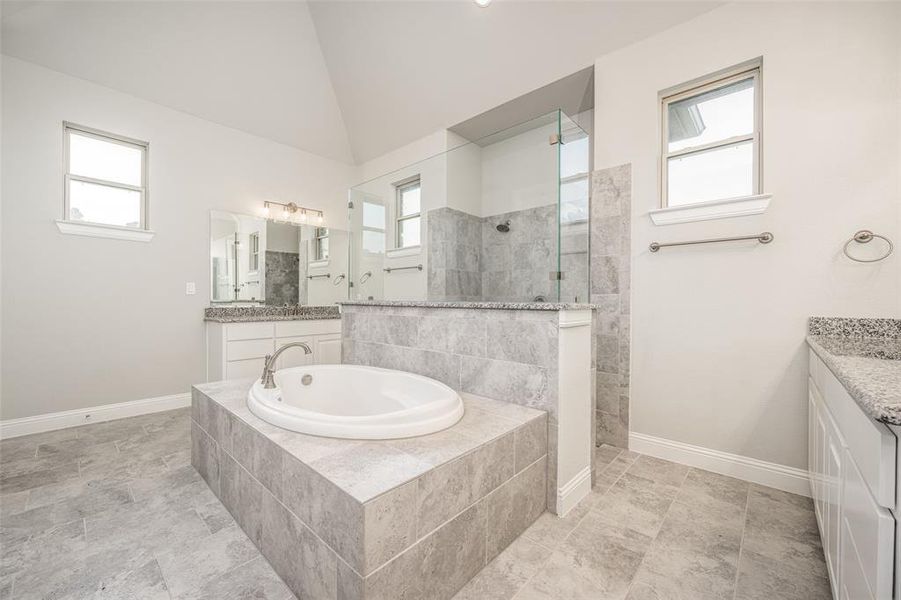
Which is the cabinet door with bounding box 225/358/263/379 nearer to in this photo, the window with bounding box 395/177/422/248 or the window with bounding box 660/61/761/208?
the window with bounding box 395/177/422/248

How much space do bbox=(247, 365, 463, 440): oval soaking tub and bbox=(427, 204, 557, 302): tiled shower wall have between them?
676 mm

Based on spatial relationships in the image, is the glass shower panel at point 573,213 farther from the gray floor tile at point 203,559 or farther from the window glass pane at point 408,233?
the gray floor tile at point 203,559

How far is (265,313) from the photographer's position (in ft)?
11.6

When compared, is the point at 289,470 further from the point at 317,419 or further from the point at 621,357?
the point at 621,357

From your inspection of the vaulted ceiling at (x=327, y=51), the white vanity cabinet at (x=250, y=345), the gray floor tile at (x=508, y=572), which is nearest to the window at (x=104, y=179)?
the vaulted ceiling at (x=327, y=51)

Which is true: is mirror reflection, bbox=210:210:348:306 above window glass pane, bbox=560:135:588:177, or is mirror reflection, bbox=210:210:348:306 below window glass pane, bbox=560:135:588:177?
below

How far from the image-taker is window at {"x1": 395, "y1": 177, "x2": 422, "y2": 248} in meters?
2.80

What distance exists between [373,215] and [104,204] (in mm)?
2211

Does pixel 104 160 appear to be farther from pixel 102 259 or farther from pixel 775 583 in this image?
pixel 775 583

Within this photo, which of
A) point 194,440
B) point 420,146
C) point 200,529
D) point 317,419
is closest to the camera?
point 317,419

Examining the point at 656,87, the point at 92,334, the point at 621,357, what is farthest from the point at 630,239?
the point at 92,334

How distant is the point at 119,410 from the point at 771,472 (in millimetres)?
4549

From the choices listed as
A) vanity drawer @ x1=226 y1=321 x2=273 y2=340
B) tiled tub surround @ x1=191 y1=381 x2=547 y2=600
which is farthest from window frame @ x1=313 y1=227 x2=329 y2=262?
tiled tub surround @ x1=191 y1=381 x2=547 y2=600

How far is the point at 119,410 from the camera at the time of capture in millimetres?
2979
